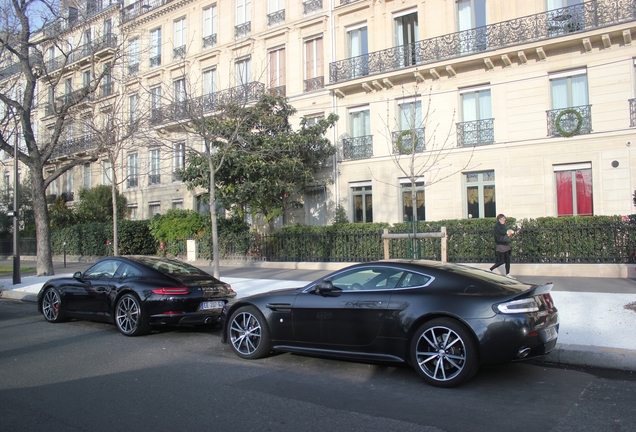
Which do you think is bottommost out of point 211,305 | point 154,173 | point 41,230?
point 211,305

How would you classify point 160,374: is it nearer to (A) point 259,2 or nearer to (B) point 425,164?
(B) point 425,164

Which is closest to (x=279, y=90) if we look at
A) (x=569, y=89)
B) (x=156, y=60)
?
(x=156, y=60)

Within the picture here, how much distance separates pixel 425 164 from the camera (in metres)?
20.0

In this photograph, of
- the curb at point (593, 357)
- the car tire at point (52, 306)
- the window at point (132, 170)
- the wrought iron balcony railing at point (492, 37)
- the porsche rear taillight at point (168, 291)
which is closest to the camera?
the curb at point (593, 357)

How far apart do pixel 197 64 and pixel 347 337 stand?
78.4ft

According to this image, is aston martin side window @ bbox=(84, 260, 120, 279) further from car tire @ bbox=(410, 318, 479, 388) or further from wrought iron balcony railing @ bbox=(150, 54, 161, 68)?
wrought iron balcony railing @ bbox=(150, 54, 161, 68)

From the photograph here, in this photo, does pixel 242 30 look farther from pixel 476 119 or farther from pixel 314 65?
pixel 476 119

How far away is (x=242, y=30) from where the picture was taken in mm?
25359

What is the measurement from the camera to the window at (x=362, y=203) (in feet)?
71.5

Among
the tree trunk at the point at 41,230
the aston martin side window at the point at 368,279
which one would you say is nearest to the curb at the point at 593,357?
the aston martin side window at the point at 368,279

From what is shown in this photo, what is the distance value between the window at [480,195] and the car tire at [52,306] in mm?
14539

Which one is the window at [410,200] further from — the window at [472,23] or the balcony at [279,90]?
the balcony at [279,90]

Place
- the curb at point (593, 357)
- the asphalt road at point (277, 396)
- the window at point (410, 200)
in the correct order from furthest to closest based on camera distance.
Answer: the window at point (410, 200) → the curb at point (593, 357) → the asphalt road at point (277, 396)

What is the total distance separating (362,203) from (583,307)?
42.9 feet
